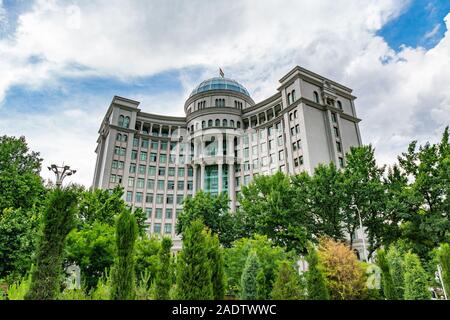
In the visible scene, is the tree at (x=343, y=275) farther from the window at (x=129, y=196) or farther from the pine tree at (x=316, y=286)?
the window at (x=129, y=196)

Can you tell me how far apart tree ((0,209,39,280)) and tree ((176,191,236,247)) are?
1326 centimetres

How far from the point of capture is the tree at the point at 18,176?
23.2 meters

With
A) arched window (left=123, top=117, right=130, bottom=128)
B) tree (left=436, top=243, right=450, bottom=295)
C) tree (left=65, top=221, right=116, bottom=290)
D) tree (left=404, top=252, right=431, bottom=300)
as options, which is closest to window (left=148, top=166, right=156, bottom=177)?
arched window (left=123, top=117, right=130, bottom=128)

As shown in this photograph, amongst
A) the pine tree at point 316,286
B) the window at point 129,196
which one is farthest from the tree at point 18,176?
the pine tree at point 316,286

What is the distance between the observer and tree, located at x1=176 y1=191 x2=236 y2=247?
91.6ft

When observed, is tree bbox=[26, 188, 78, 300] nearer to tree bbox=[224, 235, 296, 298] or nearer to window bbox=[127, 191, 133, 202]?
tree bbox=[224, 235, 296, 298]

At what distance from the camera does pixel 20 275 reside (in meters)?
17.2

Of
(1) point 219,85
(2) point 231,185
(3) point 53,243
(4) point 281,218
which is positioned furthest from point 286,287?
(1) point 219,85

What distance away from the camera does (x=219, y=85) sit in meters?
54.7

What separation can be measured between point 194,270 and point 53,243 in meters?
3.98

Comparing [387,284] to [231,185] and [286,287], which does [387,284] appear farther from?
[231,185]

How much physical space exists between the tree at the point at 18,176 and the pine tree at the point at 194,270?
1905 cm

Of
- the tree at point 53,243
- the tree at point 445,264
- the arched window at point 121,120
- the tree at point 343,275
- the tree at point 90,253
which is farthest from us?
the arched window at point 121,120
